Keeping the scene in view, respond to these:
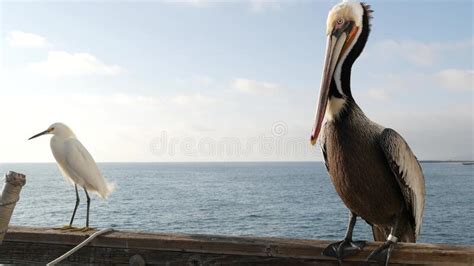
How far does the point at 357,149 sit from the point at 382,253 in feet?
2.37

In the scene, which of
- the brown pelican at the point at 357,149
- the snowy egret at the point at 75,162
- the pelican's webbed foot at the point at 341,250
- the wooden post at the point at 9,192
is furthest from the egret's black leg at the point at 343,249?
the snowy egret at the point at 75,162

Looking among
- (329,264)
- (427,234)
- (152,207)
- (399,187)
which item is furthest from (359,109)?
(152,207)

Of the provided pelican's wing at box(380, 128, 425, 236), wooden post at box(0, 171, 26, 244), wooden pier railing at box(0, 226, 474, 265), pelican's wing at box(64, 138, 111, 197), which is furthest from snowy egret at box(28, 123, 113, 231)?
pelican's wing at box(380, 128, 425, 236)

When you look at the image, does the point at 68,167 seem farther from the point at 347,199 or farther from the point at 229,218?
the point at 229,218

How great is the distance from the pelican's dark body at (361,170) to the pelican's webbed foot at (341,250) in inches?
16.6

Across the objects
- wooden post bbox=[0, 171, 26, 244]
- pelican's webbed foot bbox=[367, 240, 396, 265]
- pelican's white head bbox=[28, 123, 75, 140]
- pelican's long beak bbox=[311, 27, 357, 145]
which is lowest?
pelican's webbed foot bbox=[367, 240, 396, 265]

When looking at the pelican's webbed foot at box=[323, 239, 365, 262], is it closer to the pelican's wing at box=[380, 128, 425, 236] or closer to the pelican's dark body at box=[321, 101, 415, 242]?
the pelican's dark body at box=[321, 101, 415, 242]

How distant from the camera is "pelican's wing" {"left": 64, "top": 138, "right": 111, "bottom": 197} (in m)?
6.04

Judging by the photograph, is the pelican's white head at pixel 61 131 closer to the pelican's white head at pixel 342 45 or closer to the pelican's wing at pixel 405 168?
the pelican's white head at pixel 342 45

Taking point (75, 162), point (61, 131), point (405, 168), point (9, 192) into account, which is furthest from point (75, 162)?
point (405, 168)

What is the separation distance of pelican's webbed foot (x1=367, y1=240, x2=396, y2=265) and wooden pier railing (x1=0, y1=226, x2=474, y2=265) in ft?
0.11

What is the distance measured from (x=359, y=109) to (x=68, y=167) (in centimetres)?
428

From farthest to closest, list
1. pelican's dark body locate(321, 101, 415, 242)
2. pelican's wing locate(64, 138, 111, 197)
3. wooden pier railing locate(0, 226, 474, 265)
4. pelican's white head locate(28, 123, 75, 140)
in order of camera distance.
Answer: pelican's white head locate(28, 123, 75, 140) < pelican's wing locate(64, 138, 111, 197) < pelican's dark body locate(321, 101, 415, 242) < wooden pier railing locate(0, 226, 474, 265)

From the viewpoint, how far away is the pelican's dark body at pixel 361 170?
112 inches
